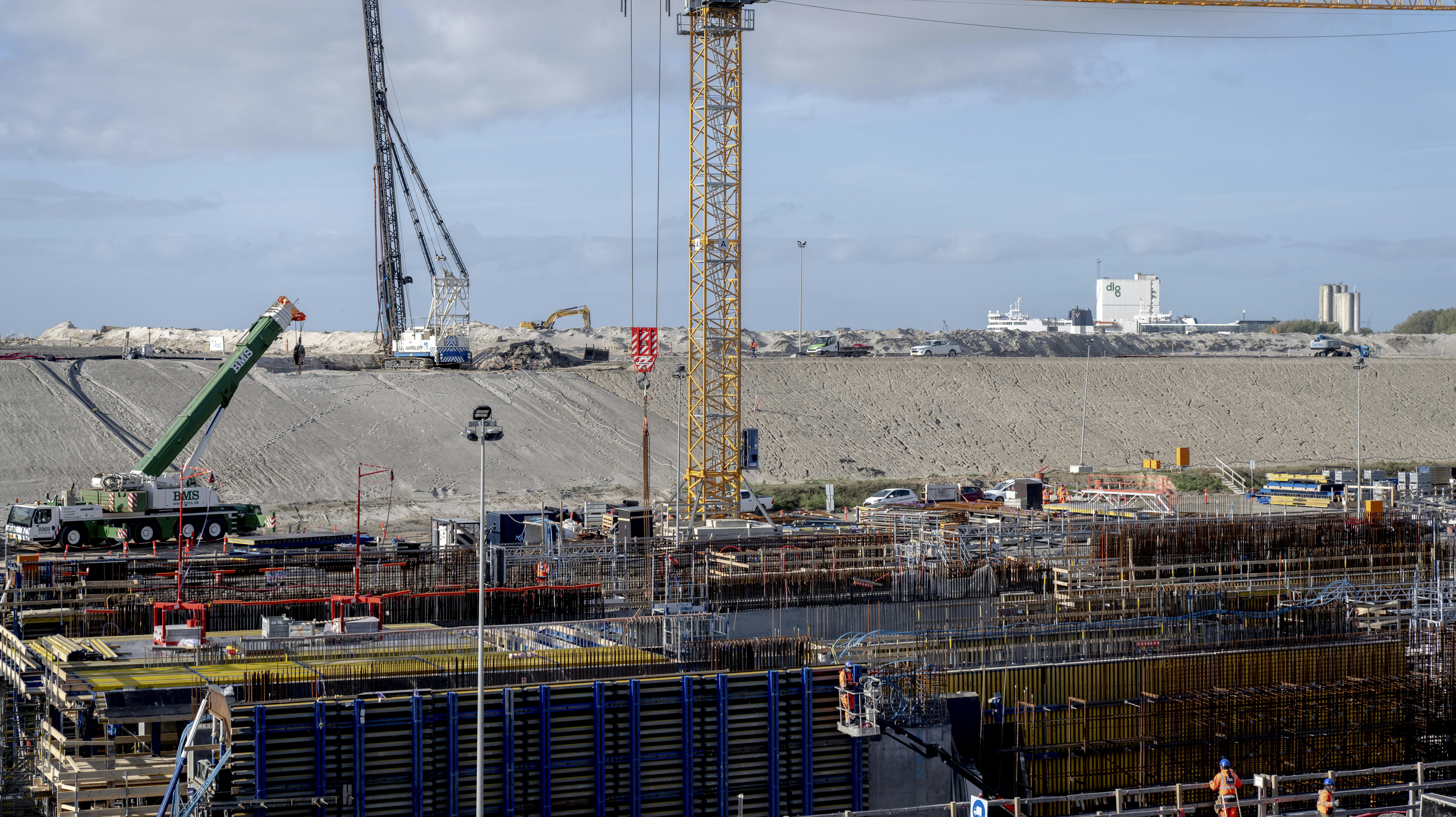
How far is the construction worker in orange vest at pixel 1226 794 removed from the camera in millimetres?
16906

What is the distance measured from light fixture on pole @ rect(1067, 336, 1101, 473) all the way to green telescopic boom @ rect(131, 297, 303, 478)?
33.8 m

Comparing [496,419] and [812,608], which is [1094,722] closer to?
[812,608]

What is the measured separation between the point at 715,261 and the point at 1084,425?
3018 centimetres

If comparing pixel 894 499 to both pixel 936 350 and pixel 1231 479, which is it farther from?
pixel 936 350

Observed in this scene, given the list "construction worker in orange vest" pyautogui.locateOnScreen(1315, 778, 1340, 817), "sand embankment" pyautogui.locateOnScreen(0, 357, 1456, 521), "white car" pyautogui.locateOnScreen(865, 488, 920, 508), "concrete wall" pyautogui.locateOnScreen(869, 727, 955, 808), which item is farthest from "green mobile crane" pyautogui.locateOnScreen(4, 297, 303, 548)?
"construction worker in orange vest" pyautogui.locateOnScreen(1315, 778, 1340, 817)

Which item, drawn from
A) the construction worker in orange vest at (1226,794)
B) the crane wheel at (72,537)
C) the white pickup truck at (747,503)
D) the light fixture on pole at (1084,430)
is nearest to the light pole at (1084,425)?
the light fixture on pole at (1084,430)

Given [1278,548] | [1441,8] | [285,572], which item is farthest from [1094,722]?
[1441,8]

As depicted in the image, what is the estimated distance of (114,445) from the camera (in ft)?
188

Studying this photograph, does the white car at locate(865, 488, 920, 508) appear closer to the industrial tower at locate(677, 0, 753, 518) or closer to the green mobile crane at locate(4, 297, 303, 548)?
the industrial tower at locate(677, 0, 753, 518)

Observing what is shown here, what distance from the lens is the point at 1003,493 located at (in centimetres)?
5531

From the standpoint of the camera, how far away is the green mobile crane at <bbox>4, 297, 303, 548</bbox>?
37625 mm

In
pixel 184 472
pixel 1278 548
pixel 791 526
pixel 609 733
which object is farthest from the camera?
A: pixel 791 526

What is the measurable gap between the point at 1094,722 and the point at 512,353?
63439 mm

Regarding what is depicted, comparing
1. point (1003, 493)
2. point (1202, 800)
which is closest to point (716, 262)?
point (1003, 493)
